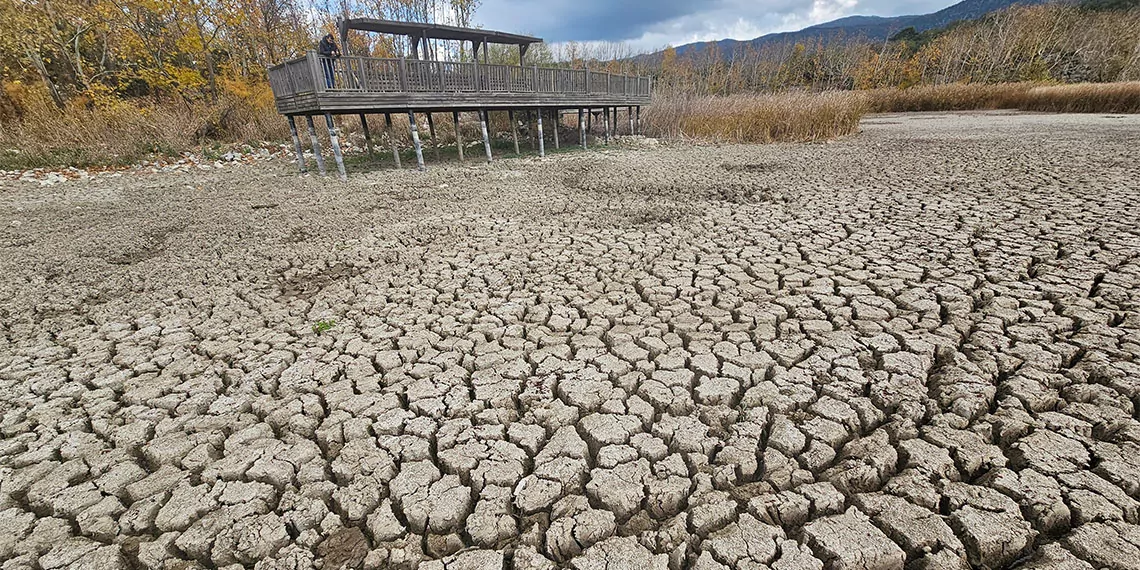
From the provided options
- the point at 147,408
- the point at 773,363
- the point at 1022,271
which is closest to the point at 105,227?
the point at 147,408

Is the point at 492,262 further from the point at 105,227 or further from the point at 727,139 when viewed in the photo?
the point at 727,139

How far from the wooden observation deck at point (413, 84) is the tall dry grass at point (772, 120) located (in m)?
3.96

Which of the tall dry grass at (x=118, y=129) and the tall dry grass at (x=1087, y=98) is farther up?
the tall dry grass at (x=118, y=129)

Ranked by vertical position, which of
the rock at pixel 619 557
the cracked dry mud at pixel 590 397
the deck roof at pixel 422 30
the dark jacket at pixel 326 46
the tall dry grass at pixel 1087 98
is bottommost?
the rock at pixel 619 557

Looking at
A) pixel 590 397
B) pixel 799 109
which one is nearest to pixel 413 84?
pixel 590 397

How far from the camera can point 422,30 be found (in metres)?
9.68

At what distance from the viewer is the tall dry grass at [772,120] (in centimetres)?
1317

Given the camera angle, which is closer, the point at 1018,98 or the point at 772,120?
the point at 772,120

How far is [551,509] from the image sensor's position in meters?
1.79

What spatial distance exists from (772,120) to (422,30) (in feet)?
31.2

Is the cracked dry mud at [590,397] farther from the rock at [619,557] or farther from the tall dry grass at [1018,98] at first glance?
the tall dry grass at [1018,98]

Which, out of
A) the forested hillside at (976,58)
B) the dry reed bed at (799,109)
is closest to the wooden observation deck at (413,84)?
the dry reed bed at (799,109)

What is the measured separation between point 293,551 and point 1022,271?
4892 millimetres

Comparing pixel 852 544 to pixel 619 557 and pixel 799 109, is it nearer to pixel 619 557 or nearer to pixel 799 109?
pixel 619 557
